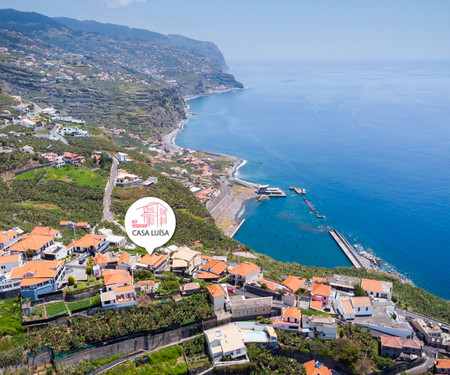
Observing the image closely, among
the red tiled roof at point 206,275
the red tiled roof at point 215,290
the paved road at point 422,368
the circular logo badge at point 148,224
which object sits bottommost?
the paved road at point 422,368

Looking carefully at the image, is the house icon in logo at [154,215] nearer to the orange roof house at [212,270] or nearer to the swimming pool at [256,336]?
the orange roof house at [212,270]

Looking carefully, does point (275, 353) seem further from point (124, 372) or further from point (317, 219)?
point (317, 219)

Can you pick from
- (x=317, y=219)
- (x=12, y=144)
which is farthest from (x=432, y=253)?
(x=12, y=144)

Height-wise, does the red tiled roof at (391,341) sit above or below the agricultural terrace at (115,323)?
below

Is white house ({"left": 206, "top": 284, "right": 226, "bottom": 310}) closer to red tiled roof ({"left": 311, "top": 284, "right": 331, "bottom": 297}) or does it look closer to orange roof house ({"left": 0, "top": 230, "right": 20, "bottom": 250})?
red tiled roof ({"left": 311, "top": 284, "right": 331, "bottom": 297})

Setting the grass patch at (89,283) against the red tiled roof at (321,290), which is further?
the red tiled roof at (321,290)

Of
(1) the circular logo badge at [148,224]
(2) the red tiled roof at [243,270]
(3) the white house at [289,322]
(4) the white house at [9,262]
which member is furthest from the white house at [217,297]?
(4) the white house at [9,262]

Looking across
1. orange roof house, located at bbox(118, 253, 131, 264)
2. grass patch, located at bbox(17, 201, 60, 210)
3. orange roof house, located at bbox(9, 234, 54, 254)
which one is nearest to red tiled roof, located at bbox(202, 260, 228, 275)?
orange roof house, located at bbox(118, 253, 131, 264)
